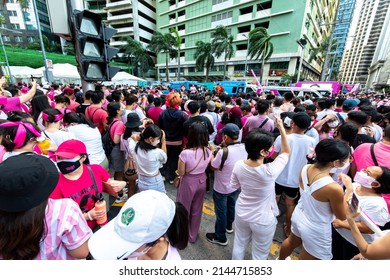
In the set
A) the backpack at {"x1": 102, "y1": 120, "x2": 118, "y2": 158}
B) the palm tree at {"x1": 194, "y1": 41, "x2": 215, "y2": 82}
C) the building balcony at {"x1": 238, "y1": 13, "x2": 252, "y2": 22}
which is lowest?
the backpack at {"x1": 102, "y1": 120, "x2": 118, "y2": 158}

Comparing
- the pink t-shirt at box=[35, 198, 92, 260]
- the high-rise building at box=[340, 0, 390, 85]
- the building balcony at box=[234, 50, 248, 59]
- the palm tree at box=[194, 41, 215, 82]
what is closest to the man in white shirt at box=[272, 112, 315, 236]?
the pink t-shirt at box=[35, 198, 92, 260]

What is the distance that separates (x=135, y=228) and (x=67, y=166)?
1.04 metres

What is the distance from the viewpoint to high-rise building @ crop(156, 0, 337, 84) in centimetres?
2830

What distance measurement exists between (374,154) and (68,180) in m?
3.28

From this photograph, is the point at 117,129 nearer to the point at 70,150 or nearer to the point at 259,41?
the point at 70,150

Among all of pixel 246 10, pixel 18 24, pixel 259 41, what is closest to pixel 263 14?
pixel 246 10

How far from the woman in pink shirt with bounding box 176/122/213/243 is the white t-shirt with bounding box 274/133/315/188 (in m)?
1.20

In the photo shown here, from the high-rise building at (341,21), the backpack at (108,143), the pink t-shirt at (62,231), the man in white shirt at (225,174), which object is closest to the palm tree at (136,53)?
the high-rise building at (341,21)

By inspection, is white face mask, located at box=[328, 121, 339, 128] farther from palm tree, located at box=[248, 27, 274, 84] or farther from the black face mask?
palm tree, located at box=[248, 27, 274, 84]

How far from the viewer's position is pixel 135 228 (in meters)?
1.00

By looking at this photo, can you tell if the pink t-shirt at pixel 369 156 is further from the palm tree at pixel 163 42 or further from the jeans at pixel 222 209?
the palm tree at pixel 163 42

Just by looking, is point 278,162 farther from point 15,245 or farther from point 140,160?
point 15,245

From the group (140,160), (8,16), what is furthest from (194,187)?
(8,16)

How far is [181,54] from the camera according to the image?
4503 cm
